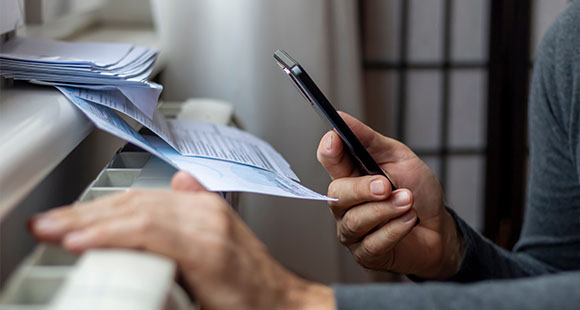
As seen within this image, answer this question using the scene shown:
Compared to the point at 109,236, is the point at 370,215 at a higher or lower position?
lower

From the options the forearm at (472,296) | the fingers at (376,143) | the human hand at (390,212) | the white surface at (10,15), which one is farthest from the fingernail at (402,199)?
the white surface at (10,15)

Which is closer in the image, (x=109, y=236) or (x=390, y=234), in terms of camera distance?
(x=109, y=236)

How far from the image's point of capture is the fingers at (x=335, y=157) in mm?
776

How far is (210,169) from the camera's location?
62 cm

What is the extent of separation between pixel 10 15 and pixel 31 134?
0.27m

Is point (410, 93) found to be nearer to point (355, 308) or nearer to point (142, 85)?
point (142, 85)

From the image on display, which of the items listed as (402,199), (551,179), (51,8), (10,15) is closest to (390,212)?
(402,199)

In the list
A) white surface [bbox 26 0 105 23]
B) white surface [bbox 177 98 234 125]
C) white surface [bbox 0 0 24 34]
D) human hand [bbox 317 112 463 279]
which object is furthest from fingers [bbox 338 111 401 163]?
white surface [bbox 26 0 105 23]

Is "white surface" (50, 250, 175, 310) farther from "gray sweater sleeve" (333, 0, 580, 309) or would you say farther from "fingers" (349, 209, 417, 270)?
"gray sweater sleeve" (333, 0, 580, 309)

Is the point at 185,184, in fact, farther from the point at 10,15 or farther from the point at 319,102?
the point at 10,15

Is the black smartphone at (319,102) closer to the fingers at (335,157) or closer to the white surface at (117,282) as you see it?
the fingers at (335,157)

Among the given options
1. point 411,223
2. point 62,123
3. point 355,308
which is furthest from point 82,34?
point 355,308

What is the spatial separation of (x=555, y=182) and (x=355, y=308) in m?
0.60

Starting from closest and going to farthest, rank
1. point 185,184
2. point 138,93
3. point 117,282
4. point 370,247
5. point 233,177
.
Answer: point 117,282, point 185,184, point 233,177, point 138,93, point 370,247
